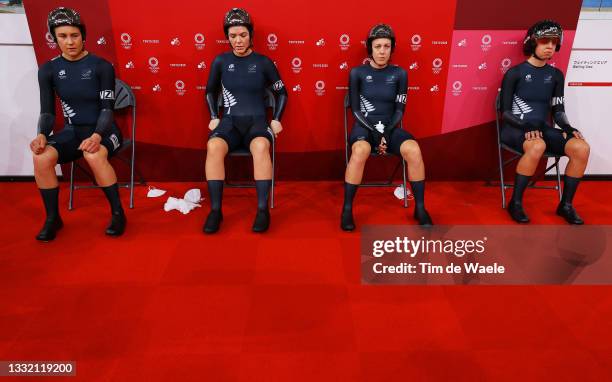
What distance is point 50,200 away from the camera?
3361 millimetres

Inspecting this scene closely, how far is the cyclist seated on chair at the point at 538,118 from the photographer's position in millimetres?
3580

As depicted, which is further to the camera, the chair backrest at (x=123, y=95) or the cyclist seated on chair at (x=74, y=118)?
the chair backrest at (x=123, y=95)

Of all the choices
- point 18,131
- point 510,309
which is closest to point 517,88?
point 510,309

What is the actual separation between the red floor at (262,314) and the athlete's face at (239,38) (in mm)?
1465

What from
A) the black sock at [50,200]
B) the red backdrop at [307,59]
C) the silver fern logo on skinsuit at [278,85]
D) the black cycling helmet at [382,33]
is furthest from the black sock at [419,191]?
the black sock at [50,200]

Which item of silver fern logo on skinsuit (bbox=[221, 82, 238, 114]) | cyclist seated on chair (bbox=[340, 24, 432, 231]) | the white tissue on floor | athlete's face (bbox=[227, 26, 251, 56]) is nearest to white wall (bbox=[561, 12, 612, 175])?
cyclist seated on chair (bbox=[340, 24, 432, 231])

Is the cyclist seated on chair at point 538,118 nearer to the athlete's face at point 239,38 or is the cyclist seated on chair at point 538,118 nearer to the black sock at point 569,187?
the black sock at point 569,187

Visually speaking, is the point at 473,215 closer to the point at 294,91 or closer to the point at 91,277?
the point at 294,91

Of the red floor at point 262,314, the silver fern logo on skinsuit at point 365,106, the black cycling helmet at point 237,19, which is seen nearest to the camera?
the red floor at point 262,314

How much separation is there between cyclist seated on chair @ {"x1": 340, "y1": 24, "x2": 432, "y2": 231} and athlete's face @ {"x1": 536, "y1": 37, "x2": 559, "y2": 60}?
3.76 feet

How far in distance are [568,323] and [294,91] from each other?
293cm

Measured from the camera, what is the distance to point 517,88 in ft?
12.8

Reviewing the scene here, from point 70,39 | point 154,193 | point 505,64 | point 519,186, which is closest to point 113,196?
point 154,193

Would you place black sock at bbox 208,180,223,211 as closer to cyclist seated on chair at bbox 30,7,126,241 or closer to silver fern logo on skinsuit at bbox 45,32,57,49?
cyclist seated on chair at bbox 30,7,126,241
